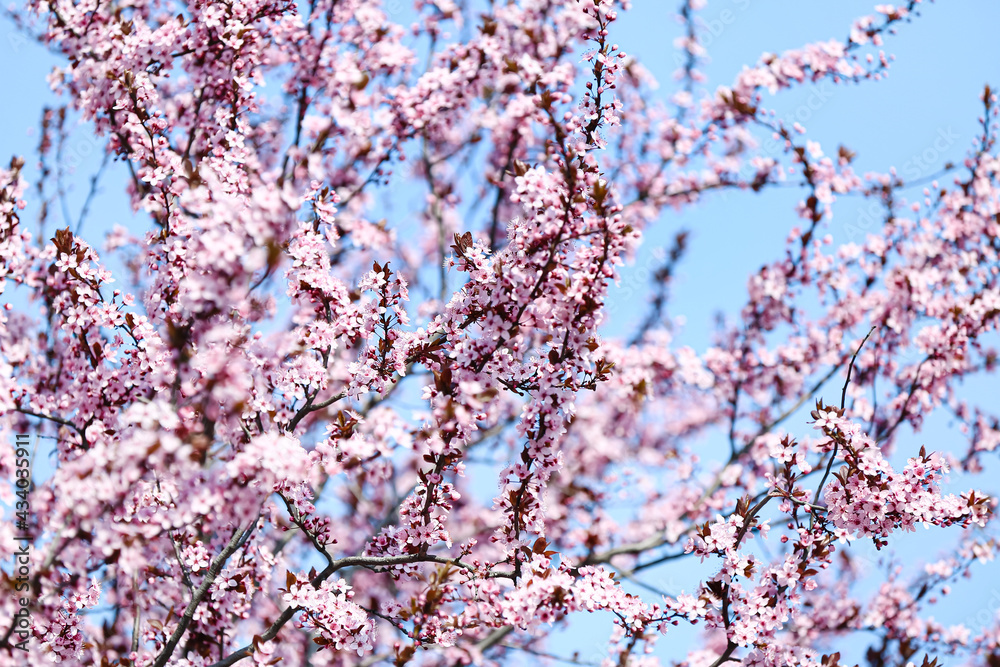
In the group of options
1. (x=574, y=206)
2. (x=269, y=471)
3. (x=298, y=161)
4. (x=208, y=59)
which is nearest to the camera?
Answer: (x=269, y=471)

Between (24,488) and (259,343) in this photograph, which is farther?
(24,488)

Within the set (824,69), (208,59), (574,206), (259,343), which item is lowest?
(259,343)

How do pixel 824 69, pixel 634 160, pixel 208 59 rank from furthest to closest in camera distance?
→ pixel 634 160
pixel 824 69
pixel 208 59

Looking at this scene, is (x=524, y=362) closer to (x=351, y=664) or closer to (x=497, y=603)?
(x=497, y=603)

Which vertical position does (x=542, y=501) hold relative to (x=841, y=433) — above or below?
below

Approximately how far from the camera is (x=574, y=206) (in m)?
3.96

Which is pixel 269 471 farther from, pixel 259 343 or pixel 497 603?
pixel 497 603

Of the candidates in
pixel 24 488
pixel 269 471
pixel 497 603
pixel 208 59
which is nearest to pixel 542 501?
pixel 497 603

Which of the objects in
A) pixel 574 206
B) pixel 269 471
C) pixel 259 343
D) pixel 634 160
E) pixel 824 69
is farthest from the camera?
pixel 634 160

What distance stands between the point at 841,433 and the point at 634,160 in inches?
295

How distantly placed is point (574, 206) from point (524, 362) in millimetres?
1002

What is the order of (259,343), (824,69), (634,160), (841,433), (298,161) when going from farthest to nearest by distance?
(634,160) → (824,69) → (298,161) → (841,433) → (259,343)

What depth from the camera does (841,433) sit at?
13.9ft

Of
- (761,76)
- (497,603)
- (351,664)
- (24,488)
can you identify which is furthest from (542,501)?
(761,76)
